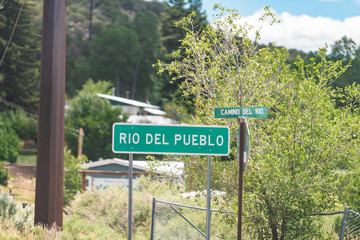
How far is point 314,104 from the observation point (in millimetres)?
9477

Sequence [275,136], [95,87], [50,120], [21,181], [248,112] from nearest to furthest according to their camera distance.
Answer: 1. [248,112]
2. [50,120]
3. [275,136]
4. [21,181]
5. [95,87]

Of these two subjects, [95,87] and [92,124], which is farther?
[95,87]

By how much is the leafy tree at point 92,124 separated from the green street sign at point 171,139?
4754 centimetres

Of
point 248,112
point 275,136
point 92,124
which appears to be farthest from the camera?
point 92,124

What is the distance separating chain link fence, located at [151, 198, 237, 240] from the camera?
11.5m

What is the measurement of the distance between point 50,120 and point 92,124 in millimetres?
47896

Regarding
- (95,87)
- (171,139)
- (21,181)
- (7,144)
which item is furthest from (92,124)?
(171,139)

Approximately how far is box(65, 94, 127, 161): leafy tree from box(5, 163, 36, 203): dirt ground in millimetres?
7014

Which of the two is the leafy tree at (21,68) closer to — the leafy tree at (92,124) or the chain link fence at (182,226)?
the leafy tree at (92,124)

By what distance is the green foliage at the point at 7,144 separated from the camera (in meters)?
52.0

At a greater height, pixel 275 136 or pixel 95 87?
pixel 95 87

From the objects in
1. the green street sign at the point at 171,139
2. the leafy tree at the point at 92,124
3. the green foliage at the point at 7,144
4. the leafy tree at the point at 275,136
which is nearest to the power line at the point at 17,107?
the leafy tree at the point at 92,124

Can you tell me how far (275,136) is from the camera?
31.0 ft

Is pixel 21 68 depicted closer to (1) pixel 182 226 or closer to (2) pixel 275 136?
(1) pixel 182 226
